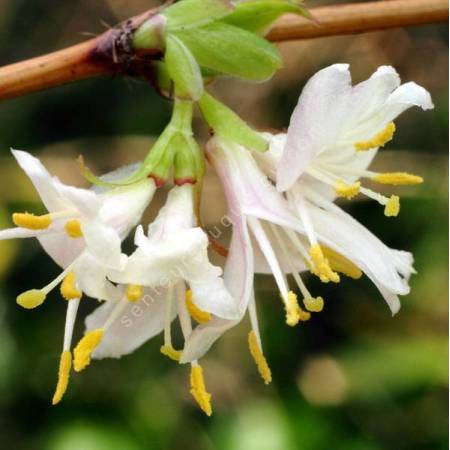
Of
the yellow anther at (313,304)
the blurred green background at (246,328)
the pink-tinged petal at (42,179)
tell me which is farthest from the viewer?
the blurred green background at (246,328)

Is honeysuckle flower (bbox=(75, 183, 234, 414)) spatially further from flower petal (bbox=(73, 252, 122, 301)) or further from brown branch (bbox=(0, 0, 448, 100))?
brown branch (bbox=(0, 0, 448, 100))

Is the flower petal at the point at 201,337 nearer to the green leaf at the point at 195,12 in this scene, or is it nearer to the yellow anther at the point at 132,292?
the yellow anther at the point at 132,292

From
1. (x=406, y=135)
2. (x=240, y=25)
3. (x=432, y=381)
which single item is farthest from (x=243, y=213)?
(x=406, y=135)

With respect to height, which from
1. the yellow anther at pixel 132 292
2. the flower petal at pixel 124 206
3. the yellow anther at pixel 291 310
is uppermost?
the flower petal at pixel 124 206

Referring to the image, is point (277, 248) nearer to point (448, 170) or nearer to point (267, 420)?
point (267, 420)

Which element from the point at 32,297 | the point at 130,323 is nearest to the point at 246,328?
the point at 130,323

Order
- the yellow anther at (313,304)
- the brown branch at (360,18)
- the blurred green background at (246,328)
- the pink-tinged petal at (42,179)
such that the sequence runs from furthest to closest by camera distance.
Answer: the blurred green background at (246,328) < the brown branch at (360,18) < the yellow anther at (313,304) < the pink-tinged petal at (42,179)

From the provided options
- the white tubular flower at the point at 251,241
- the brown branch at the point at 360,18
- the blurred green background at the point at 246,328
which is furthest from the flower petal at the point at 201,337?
the blurred green background at the point at 246,328

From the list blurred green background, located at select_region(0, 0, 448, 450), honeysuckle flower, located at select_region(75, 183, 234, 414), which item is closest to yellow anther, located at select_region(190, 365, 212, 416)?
honeysuckle flower, located at select_region(75, 183, 234, 414)
